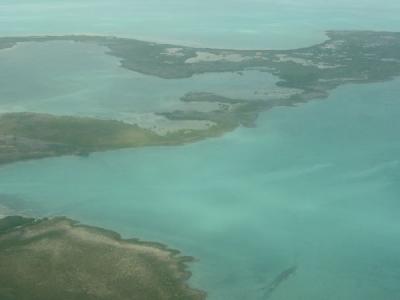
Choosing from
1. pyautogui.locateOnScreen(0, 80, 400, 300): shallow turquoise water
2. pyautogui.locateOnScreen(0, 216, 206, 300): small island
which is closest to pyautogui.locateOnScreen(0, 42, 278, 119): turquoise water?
pyautogui.locateOnScreen(0, 80, 400, 300): shallow turquoise water

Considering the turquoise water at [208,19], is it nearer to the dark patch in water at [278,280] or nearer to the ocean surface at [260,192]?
the ocean surface at [260,192]

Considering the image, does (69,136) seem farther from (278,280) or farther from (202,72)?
(278,280)

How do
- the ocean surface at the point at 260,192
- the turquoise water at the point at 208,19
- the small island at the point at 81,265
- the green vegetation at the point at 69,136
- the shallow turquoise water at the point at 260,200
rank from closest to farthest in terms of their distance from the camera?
1. the small island at the point at 81,265
2. the shallow turquoise water at the point at 260,200
3. the ocean surface at the point at 260,192
4. the green vegetation at the point at 69,136
5. the turquoise water at the point at 208,19

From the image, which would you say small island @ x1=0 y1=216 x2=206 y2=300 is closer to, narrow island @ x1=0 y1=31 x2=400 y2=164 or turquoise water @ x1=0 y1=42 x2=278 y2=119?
narrow island @ x1=0 y1=31 x2=400 y2=164

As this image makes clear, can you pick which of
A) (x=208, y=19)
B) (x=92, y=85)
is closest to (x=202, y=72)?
(x=92, y=85)

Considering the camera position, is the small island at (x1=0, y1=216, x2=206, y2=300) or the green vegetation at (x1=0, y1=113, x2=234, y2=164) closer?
the small island at (x1=0, y1=216, x2=206, y2=300)

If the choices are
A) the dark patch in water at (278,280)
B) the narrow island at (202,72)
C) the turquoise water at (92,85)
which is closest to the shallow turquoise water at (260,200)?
the dark patch in water at (278,280)
